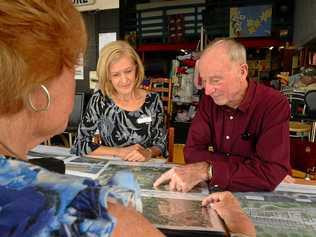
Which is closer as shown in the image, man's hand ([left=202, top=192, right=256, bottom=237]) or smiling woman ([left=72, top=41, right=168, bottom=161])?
man's hand ([left=202, top=192, right=256, bottom=237])

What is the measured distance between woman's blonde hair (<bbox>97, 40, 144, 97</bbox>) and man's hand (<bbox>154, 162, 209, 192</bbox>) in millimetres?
1074

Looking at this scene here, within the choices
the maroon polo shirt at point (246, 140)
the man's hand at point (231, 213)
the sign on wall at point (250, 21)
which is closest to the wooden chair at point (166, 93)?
the maroon polo shirt at point (246, 140)

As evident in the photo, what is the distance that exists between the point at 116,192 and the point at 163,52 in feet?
24.6

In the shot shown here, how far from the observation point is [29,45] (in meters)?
0.51

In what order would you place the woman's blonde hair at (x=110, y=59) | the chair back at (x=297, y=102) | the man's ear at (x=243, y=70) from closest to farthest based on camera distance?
1. the man's ear at (x=243, y=70)
2. the woman's blonde hair at (x=110, y=59)
3. the chair back at (x=297, y=102)

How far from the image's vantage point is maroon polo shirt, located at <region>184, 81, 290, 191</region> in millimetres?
1344

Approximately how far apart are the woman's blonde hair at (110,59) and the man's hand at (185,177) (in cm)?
107

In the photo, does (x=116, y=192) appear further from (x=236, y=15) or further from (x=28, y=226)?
(x=236, y=15)

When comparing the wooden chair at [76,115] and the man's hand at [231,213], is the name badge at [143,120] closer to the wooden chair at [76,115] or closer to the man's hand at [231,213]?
the man's hand at [231,213]

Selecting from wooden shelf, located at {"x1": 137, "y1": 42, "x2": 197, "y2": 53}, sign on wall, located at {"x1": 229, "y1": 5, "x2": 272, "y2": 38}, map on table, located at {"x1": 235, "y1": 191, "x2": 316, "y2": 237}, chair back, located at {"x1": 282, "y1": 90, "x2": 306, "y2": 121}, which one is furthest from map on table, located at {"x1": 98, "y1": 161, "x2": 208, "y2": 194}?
sign on wall, located at {"x1": 229, "y1": 5, "x2": 272, "y2": 38}

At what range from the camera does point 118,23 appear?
6.17m

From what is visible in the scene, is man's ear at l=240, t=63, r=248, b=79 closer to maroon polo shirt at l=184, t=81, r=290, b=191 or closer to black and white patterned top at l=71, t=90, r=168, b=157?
maroon polo shirt at l=184, t=81, r=290, b=191

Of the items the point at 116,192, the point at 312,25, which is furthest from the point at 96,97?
the point at 312,25

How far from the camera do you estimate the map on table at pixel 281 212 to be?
93 cm
